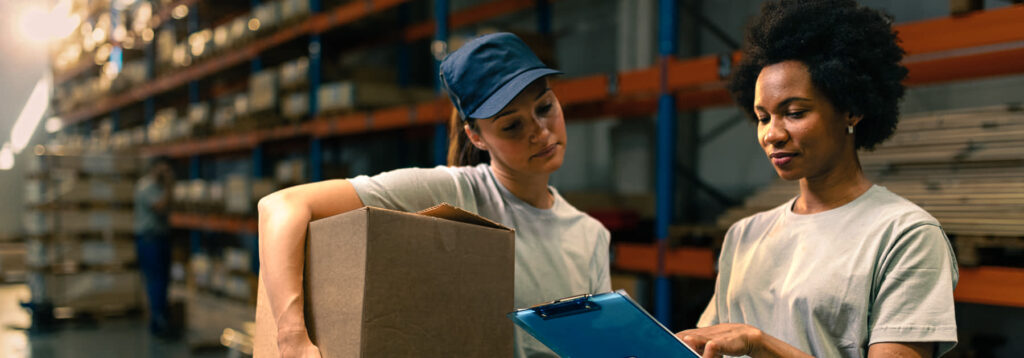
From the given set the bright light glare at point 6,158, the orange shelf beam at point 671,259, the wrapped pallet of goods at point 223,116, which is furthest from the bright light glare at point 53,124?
the orange shelf beam at point 671,259

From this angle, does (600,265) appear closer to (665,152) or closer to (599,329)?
(599,329)

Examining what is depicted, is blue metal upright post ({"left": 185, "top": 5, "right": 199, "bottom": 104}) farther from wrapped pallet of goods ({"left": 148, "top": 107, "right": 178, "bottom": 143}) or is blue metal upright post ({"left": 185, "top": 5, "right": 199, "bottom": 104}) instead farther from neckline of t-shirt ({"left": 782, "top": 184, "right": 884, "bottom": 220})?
neckline of t-shirt ({"left": 782, "top": 184, "right": 884, "bottom": 220})

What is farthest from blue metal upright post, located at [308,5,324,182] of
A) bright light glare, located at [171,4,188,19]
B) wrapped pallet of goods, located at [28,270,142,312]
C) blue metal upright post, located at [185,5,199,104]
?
bright light glare, located at [171,4,188,19]

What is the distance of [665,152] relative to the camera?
3.95 meters

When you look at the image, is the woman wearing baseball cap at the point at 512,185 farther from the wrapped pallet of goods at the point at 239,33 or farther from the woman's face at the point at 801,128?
the wrapped pallet of goods at the point at 239,33

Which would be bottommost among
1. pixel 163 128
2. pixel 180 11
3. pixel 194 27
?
pixel 163 128

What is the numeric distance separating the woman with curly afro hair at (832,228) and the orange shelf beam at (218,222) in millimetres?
6671

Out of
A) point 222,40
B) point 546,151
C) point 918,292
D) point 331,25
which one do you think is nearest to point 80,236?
point 222,40

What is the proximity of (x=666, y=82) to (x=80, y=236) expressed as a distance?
6803mm

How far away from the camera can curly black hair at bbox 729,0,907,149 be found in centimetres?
151

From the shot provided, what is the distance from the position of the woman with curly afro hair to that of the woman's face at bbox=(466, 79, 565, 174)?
0.46 m

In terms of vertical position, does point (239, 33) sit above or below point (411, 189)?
above

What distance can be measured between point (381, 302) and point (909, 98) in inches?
166

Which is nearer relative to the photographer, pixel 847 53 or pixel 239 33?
pixel 847 53
